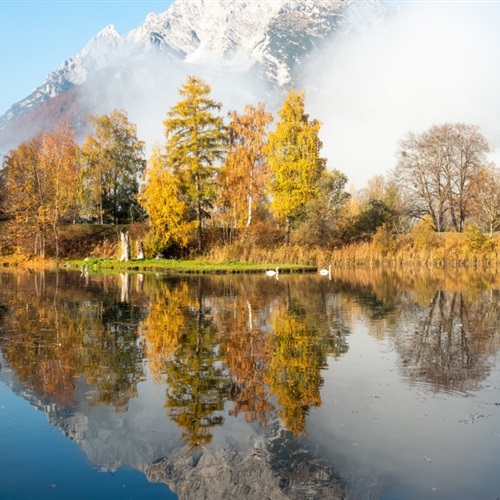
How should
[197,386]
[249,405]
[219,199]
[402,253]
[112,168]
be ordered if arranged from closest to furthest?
[249,405] < [197,386] < [219,199] < [402,253] < [112,168]

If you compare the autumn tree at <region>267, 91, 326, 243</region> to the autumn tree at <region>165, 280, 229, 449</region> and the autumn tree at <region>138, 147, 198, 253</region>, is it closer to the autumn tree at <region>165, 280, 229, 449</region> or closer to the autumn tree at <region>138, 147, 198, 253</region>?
the autumn tree at <region>138, 147, 198, 253</region>

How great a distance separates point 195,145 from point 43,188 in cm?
1555

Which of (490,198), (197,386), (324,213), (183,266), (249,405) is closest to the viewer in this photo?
(249,405)

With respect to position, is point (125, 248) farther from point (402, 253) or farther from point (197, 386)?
point (197, 386)

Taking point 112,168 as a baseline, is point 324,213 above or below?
below

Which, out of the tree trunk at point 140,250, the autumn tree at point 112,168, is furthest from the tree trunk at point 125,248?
the autumn tree at point 112,168

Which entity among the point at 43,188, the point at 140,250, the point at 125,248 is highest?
the point at 43,188

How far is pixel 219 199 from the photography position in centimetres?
5272

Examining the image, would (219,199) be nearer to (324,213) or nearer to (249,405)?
(324,213)

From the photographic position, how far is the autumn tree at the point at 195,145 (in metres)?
50.6

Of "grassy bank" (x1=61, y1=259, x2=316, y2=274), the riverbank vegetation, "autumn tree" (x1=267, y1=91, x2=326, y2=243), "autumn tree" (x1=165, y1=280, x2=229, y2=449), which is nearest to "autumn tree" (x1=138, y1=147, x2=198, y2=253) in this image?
the riverbank vegetation

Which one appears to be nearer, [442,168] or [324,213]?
[324,213]

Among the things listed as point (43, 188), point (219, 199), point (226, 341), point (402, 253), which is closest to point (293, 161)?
point (219, 199)

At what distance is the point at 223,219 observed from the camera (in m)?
54.6
